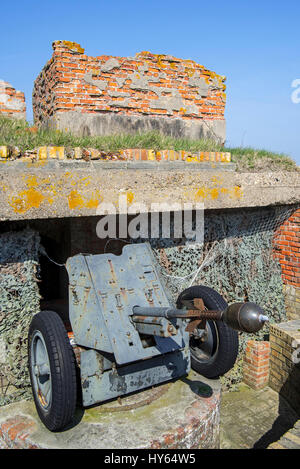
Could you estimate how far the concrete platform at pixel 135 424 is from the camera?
2.87 metres

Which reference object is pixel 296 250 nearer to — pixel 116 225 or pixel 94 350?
pixel 116 225

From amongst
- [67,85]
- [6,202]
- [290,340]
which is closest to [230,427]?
[290,340]

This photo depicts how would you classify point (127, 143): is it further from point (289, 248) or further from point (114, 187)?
point (289, 248)

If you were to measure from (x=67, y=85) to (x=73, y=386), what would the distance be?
12.5 ft

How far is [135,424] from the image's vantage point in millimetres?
3021

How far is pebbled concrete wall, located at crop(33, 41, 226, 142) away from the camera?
504 centimetres

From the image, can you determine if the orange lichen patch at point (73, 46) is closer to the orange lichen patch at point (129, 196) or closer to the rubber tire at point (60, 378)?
the orange lichen patch at point (129, 196)

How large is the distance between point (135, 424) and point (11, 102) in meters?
5.88

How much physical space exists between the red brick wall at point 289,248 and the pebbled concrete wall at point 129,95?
5.87 feet

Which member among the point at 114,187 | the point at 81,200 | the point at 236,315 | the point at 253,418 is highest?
the point at 114,187

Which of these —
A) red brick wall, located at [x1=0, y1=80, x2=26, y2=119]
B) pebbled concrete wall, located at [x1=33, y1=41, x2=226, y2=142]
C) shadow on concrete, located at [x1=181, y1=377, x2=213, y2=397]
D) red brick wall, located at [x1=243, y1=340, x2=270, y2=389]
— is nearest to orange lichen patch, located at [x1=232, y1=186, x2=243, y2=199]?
pebbled concrete wall, located at [x1=33, y1=41, x2=226, y2=142]

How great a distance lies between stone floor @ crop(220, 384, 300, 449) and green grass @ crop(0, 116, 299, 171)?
2.89 meters

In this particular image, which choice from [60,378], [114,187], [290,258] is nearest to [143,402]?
[60,378]

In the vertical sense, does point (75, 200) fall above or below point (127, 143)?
below
